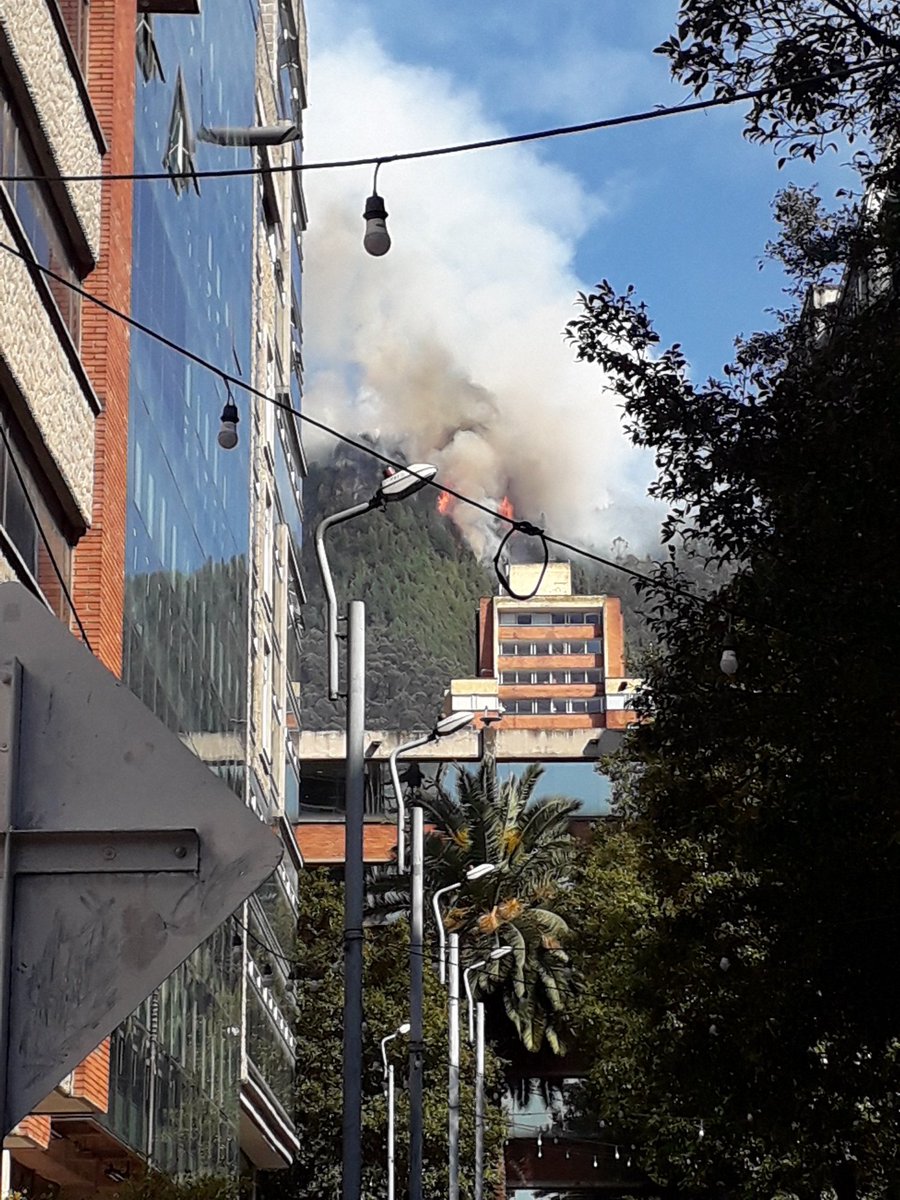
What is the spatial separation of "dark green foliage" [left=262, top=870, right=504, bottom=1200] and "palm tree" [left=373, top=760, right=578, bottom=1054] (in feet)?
6.57

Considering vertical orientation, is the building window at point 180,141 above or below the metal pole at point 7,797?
above

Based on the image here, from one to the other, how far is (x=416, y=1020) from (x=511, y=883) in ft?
125

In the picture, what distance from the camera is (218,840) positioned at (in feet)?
12.0

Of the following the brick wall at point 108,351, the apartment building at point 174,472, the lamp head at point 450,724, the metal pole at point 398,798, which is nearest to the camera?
the apartment building at point 174,472

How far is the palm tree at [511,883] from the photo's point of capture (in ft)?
213

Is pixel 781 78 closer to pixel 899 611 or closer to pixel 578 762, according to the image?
pixel 899 611

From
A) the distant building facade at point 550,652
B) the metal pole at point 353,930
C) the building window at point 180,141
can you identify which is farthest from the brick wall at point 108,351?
the distant building facade at point 550,652

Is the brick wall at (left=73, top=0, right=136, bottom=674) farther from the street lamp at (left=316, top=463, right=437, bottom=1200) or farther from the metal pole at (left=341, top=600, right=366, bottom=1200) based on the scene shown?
the street lamp at (left=316, top=463, right=437, bottom=1200)

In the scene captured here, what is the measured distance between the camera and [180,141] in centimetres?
3042

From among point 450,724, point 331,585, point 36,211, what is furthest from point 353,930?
point 36,211

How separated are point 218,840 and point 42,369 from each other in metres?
15.9

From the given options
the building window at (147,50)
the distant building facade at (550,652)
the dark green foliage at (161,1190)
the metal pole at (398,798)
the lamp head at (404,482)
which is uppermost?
the distant building facade at (550,652)

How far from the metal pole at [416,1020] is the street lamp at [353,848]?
7663 mm

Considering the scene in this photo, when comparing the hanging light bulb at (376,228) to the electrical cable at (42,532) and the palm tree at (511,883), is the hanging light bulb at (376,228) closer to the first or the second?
the electrical cable at (42,532)
